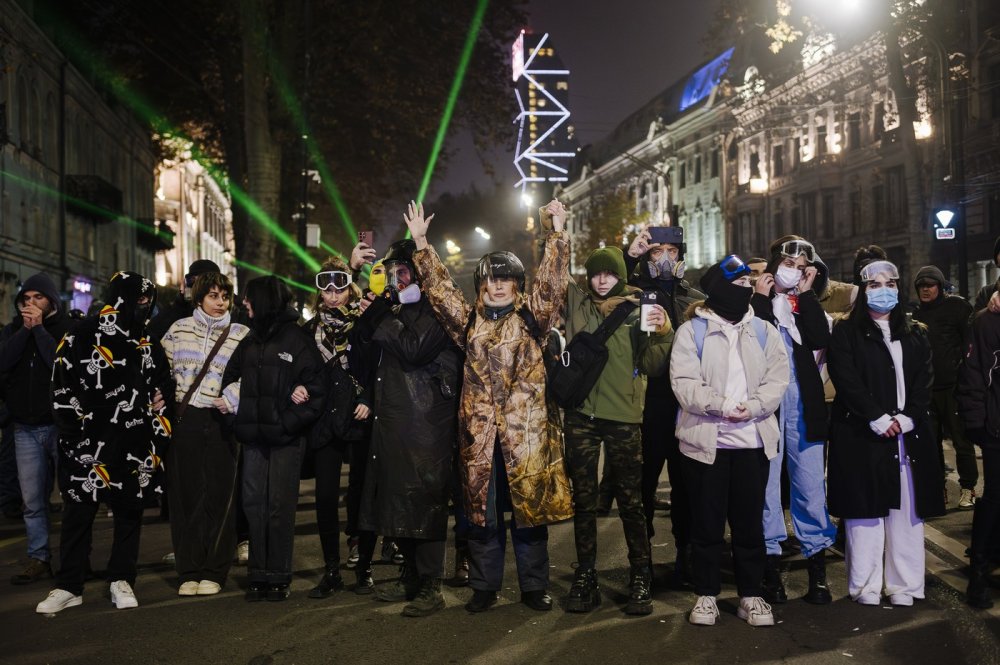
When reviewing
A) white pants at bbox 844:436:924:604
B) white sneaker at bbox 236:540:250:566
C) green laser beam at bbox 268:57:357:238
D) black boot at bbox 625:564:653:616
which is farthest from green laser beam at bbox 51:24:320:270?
white pants at bbox 844:436:924:604

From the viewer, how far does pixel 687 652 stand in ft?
17.1

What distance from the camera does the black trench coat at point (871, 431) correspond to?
613cm

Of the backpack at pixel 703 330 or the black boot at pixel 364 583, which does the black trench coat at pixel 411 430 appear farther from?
the backpack at pixel 703 330

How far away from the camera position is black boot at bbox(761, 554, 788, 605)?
20.1 ft

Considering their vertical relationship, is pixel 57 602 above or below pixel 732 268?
below

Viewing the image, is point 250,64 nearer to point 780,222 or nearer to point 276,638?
point 276,638

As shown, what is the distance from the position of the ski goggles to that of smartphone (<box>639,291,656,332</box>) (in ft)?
4.54

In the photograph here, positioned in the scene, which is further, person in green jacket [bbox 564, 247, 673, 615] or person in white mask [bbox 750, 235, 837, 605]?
person in white mask [bbox 750, 235, 837, 605]

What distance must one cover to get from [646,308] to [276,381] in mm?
2391

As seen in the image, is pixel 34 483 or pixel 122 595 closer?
pixel 122 595

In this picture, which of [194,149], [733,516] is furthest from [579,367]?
[194,149]

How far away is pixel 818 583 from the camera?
616cm

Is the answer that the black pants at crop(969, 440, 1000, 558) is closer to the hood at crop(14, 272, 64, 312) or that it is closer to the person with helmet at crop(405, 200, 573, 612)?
the person with helmet at crop(405, 200, 573, 612)

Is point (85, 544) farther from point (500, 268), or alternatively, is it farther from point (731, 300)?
point (731, 300)
